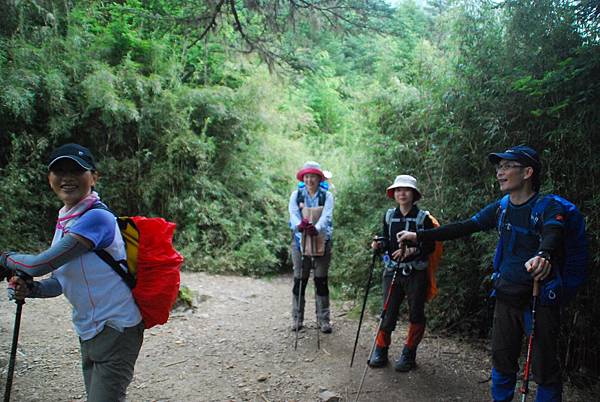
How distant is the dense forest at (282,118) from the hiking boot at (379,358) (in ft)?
4.80

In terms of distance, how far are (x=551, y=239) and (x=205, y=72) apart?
33.6 feet

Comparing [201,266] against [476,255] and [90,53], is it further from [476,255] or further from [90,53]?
[476,255]

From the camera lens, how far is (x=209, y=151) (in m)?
10.8

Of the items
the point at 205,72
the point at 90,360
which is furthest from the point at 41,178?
the point at 90,360

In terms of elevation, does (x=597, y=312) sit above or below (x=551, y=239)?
below

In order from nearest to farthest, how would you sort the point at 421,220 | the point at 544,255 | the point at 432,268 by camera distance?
the point at 544,255 → the point at 421,220 → the point at 432,268

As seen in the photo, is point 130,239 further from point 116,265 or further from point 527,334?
point 527,334

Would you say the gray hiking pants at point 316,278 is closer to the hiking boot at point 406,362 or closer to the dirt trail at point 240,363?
the dirt trail at point 240,363

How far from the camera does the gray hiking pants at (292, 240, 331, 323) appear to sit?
548 centimetres

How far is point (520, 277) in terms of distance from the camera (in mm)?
3092

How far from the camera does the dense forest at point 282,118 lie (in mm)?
4359

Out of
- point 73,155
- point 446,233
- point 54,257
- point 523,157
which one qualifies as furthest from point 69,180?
point 523,157

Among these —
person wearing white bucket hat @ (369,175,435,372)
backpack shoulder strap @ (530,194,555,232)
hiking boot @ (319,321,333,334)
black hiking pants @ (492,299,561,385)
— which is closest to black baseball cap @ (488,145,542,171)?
backpack shoulder strap @ (530,194,555,232)

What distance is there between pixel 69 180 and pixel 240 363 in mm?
3221
